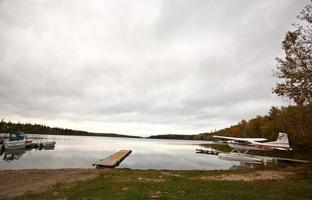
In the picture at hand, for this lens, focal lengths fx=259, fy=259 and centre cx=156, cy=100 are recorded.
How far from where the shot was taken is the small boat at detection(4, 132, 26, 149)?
56487 mm

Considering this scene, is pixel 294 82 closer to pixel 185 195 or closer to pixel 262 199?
pixel 262 199

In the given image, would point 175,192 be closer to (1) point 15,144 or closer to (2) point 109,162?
(2) point 109,162

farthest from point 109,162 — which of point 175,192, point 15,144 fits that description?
point 15,144

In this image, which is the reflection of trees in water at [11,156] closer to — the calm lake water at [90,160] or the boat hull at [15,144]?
the calm lake water at [90,160]

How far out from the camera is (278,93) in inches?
711

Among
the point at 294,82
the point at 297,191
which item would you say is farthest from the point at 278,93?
the point at 297,191

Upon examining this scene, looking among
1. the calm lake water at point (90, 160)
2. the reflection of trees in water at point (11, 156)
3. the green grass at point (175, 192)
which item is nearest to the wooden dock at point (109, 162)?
the calm lake water at point (90, 160)

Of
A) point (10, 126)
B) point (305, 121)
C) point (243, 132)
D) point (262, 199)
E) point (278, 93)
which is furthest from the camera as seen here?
point (10, 126)

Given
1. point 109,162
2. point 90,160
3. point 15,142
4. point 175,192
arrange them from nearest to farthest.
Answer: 1. point 175,192
2. point 109,162
3. point 90,160
4. point 15,142

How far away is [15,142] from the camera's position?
59.1m

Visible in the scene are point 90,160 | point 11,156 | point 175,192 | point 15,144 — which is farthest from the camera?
point 15,144

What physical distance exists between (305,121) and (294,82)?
20.0ft

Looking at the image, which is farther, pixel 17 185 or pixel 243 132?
pixel 243 132

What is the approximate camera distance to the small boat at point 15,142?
185 feet
